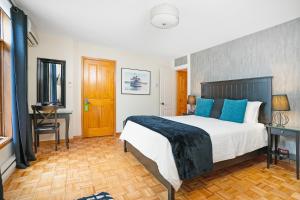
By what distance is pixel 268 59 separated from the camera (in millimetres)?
2889

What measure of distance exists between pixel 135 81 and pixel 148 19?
2239 millimetres

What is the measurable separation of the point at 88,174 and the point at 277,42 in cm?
→ 377

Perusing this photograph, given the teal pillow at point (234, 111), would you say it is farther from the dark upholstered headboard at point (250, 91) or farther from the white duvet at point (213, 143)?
the dark upholstered headboard at point (250, 91)

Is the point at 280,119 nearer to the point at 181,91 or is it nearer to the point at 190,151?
the point at 190,151

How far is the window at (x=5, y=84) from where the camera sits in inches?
92.1

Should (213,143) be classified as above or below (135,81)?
below

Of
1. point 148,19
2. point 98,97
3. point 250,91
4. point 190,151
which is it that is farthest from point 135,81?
point 190,151

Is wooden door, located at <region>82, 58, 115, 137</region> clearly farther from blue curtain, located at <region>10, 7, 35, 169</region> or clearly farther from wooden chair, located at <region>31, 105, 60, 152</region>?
blue curtain, located at <region>10, 7, 35, 169</region>

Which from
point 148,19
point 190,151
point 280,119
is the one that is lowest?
point 190,151

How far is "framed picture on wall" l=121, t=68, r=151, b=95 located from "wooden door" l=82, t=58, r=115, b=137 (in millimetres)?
313

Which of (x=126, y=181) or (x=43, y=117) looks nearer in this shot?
(x=126, y=181)

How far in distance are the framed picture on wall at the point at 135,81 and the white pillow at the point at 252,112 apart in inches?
111

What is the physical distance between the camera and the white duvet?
5.35 feet

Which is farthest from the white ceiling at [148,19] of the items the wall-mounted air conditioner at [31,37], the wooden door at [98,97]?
the wooden door at [98,97]
